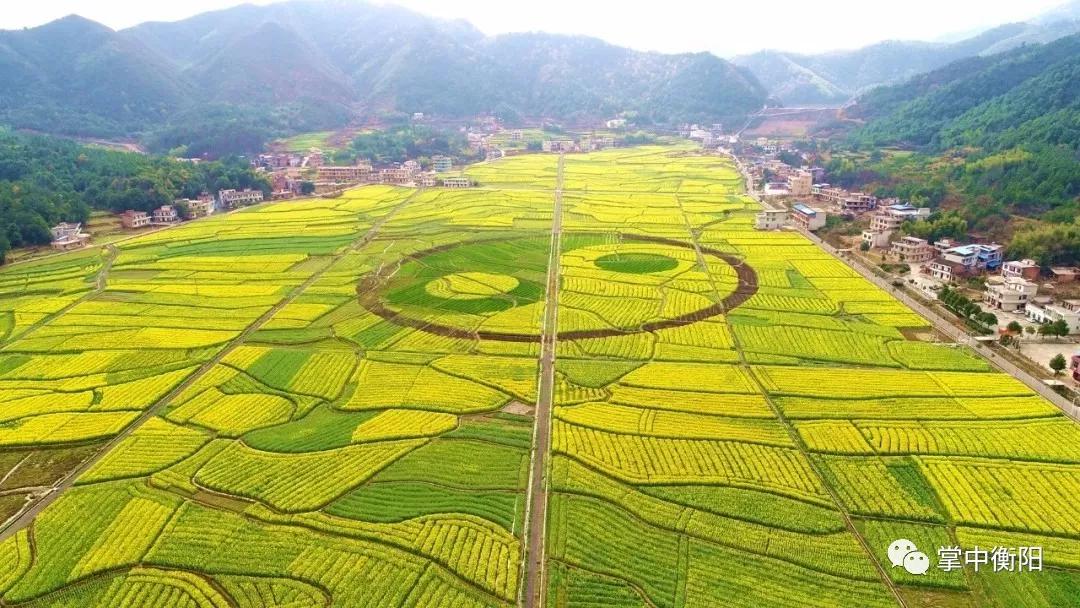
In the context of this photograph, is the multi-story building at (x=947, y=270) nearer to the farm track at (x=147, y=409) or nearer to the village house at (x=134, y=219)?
the farm track at (x=147, y=409)

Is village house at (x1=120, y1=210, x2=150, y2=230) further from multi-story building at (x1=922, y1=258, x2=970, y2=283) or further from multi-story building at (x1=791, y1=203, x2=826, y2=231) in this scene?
multi-story building at (x1=922, y1=258, x2=970, y2=283)

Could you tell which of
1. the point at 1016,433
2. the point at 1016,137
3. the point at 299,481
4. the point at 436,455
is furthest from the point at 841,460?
the point at 1016,137

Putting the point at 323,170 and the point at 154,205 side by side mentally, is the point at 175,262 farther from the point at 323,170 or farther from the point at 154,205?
the point at 323,170

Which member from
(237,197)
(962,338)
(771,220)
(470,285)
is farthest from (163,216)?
(962,338)

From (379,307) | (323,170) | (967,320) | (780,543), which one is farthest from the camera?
(323,170)

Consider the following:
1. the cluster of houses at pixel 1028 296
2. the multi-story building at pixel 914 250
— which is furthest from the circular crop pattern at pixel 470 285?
the multi-story building at pixel 914 250

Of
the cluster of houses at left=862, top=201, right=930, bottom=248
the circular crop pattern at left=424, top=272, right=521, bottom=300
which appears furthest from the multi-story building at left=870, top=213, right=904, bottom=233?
the circular crop pattern at left=424, top=272, right=521, bottom=300
